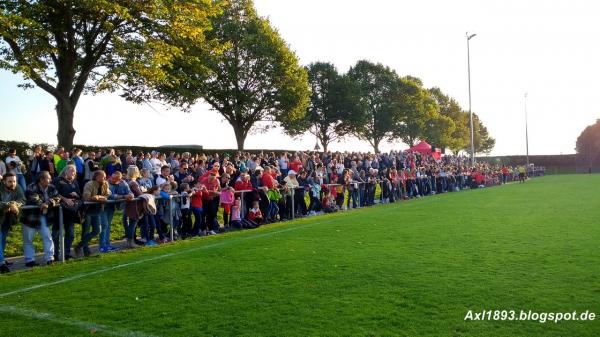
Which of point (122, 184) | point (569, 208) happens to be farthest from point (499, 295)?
point (569, 208)

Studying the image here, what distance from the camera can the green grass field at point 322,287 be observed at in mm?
5184

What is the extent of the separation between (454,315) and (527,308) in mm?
901

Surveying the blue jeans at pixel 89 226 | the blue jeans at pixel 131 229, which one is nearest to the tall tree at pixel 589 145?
the blue jeans at pixel 131 229

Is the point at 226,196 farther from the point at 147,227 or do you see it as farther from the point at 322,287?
the point at 322,287

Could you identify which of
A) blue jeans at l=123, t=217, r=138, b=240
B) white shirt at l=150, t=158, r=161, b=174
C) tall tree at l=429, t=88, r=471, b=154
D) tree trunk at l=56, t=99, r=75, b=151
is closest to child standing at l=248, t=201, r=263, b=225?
white shirt at l=150, t=158, r=161, b=174

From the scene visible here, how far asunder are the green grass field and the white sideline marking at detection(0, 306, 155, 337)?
0.08 ft

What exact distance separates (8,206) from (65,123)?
14782 mm

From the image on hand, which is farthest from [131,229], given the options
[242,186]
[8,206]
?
[242,186]

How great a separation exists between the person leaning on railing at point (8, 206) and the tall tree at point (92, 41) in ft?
38.1

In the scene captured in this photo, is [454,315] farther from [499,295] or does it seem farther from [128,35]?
[128,35]

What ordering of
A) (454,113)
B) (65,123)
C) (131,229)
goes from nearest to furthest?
(131,229), (65,123), (454,113)

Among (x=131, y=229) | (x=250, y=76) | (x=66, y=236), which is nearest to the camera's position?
(x=66, y=236)

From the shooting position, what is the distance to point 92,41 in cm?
2320

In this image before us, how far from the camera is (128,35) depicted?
23672mm
